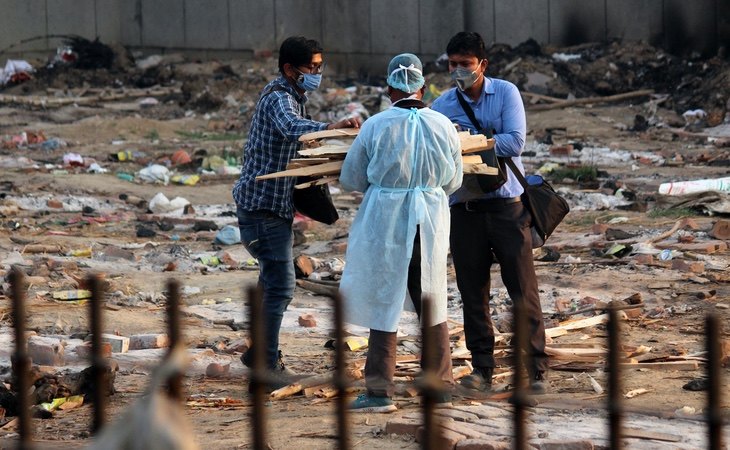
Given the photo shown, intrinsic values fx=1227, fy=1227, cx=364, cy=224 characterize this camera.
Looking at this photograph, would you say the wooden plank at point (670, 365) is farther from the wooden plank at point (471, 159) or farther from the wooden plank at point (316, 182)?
the wooden plank at point (316, 182)

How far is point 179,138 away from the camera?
784 inches

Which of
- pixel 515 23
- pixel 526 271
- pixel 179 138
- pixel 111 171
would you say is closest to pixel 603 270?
pixel 526 271

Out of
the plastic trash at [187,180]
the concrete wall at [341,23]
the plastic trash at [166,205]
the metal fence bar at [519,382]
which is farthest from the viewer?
the concrete wall at [341,23]

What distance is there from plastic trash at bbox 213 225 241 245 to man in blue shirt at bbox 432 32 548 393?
564cm

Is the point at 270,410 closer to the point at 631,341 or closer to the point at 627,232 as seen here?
the point at 631,341

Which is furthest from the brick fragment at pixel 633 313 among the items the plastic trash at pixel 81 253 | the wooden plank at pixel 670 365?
the plastic trash at pixel 81 253

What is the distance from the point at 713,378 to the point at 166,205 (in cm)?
1139

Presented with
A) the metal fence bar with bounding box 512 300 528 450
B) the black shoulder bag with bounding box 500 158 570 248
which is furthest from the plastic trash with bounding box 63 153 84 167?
the metal fence bar with bounding box 512 300 528 450

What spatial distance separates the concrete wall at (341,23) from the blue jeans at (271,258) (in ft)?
63.9

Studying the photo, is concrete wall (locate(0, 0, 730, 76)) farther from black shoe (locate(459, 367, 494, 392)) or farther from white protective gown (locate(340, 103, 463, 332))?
white protective gown (locate(340, 103, 463, 332))

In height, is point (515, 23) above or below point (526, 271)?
above

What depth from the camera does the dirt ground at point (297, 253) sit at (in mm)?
5848

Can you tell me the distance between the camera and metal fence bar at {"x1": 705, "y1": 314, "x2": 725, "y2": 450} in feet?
8.86

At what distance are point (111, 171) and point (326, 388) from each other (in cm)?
1082
